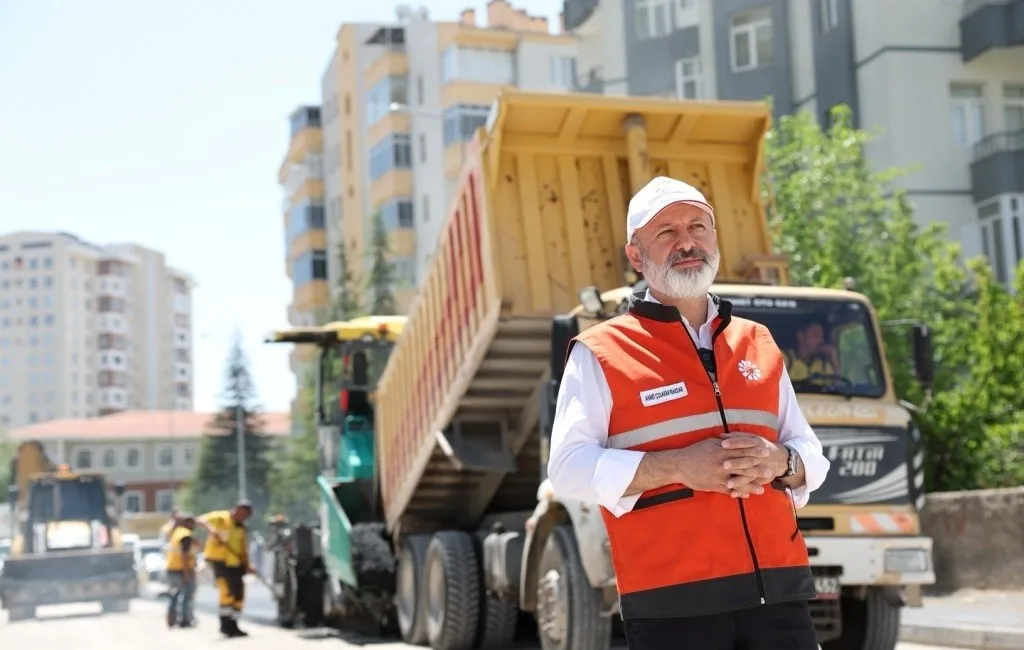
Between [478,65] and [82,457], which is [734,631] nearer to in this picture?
[478,65]

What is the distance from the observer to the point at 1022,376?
58.3 feet

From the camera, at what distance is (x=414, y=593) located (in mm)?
13992

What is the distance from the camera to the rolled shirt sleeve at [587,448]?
370 cm

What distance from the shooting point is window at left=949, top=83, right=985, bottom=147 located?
1244 inches

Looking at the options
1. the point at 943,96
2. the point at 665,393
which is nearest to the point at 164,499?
the point at 943,96

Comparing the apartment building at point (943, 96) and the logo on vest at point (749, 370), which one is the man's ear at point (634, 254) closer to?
the logo on vest at point (749, 370)

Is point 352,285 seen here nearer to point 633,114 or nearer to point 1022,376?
point 1022,376

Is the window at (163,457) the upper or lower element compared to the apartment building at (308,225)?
lower

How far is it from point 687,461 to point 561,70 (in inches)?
2401

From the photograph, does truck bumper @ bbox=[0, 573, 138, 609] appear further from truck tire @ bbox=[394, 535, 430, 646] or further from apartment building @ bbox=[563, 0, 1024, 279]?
apartment building @ bbox=[563, 0, 1024, 279]

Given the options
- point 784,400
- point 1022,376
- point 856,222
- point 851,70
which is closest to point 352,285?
point 851,70

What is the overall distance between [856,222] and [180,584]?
1115cm

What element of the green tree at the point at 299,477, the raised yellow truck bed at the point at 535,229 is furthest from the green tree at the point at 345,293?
the raised yellow truck bed at the point at 535,229

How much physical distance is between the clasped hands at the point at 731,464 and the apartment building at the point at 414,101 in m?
52.9
